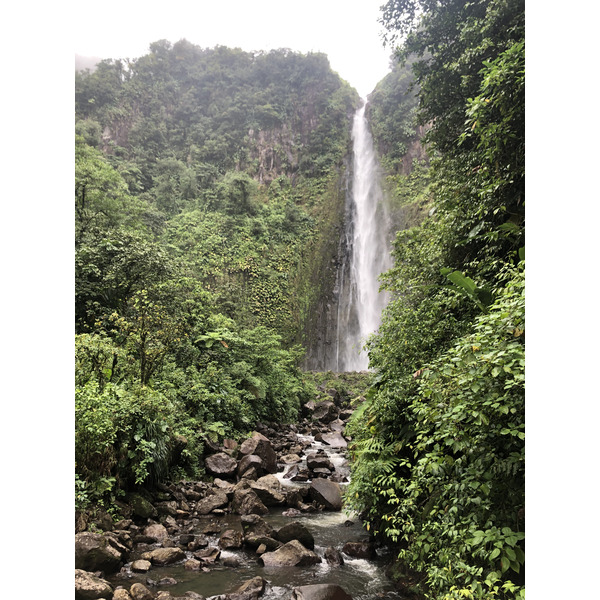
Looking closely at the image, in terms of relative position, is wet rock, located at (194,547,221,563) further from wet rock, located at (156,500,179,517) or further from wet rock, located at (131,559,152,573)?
wet rock, located at (156,500,179,517)

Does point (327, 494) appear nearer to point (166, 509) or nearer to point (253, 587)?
point (166, 509)

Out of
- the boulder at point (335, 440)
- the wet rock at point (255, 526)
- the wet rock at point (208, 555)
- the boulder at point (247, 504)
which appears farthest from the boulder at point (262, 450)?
the wet rock at point (208, 555)

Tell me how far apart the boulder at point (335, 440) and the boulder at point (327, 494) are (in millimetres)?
3677

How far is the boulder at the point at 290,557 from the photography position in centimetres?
474

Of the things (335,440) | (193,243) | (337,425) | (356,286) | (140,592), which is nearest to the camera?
(140,592)

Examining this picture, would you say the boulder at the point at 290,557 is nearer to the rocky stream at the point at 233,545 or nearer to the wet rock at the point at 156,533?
the rocky stream at the point at 233,545

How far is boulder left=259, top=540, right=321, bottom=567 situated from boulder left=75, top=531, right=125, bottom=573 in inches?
64.7

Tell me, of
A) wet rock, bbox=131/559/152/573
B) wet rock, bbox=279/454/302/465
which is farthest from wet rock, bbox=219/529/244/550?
wet rock, bbox=279/454/302/465

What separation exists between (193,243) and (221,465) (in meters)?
15.8

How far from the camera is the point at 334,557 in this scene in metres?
4.79

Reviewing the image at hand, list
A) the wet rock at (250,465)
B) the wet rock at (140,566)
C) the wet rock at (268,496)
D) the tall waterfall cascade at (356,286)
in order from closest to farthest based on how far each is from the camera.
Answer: the wet rock at (140,566)
the wet rock at (268,496)
the wet rock at (250,465)
the tall waterfall cascade at (356,286)

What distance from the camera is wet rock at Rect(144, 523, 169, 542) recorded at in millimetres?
5086

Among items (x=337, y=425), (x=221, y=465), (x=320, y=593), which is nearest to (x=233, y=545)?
(x=320, y=593)
